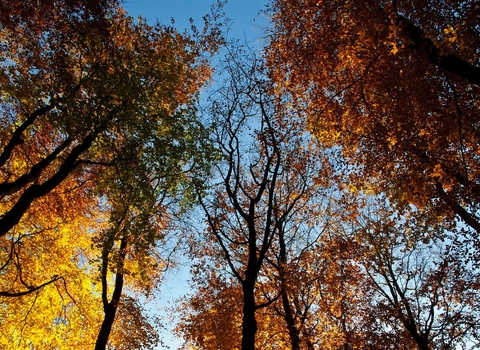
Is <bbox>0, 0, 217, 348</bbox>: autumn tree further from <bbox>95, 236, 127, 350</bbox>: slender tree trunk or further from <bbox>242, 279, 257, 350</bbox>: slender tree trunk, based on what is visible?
<bbox>242, 279, 257, 350</bbox>: slender tree trunk

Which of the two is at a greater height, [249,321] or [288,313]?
[288,313]

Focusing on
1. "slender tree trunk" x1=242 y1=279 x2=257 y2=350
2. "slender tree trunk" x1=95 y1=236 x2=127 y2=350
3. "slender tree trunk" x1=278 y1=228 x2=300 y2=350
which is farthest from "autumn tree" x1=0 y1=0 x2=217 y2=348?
"slender tree trunk" x1=278 y1=228 x2=300 y2=350

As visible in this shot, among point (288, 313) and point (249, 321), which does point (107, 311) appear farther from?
point (288, 313)

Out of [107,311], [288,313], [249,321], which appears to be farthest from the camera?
[288,313]

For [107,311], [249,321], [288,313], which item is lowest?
[249,321]

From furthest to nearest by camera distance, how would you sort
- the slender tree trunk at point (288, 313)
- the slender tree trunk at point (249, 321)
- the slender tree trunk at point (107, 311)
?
the slender tree trunk at point (288, 313), the slender tree trunk at point (107, 311), the slender tree trunk at point (249, 321)

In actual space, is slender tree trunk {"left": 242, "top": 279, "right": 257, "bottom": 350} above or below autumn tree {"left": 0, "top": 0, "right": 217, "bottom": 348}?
below

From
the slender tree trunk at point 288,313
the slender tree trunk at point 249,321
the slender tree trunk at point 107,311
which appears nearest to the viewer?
the slender tree trunk at point 249,321

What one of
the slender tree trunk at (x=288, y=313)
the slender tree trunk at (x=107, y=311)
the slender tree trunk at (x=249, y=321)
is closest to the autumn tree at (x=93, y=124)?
the slender tree trunk at (x=107, y=311)

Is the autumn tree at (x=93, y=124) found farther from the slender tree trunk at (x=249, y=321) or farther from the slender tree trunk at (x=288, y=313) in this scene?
the slender tree trunk at (x=288, y=313)

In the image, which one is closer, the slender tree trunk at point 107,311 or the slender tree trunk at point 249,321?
the slender tree trunk at point 249,321

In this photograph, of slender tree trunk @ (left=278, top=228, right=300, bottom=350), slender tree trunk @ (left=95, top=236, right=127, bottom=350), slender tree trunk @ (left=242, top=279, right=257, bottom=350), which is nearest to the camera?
slender tree trunk @ (left=242, top=279, right=257, bottom=350)

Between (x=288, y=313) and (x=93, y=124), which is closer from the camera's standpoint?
(x=93, y=124)

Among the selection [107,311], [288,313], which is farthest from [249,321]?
[107,311]
